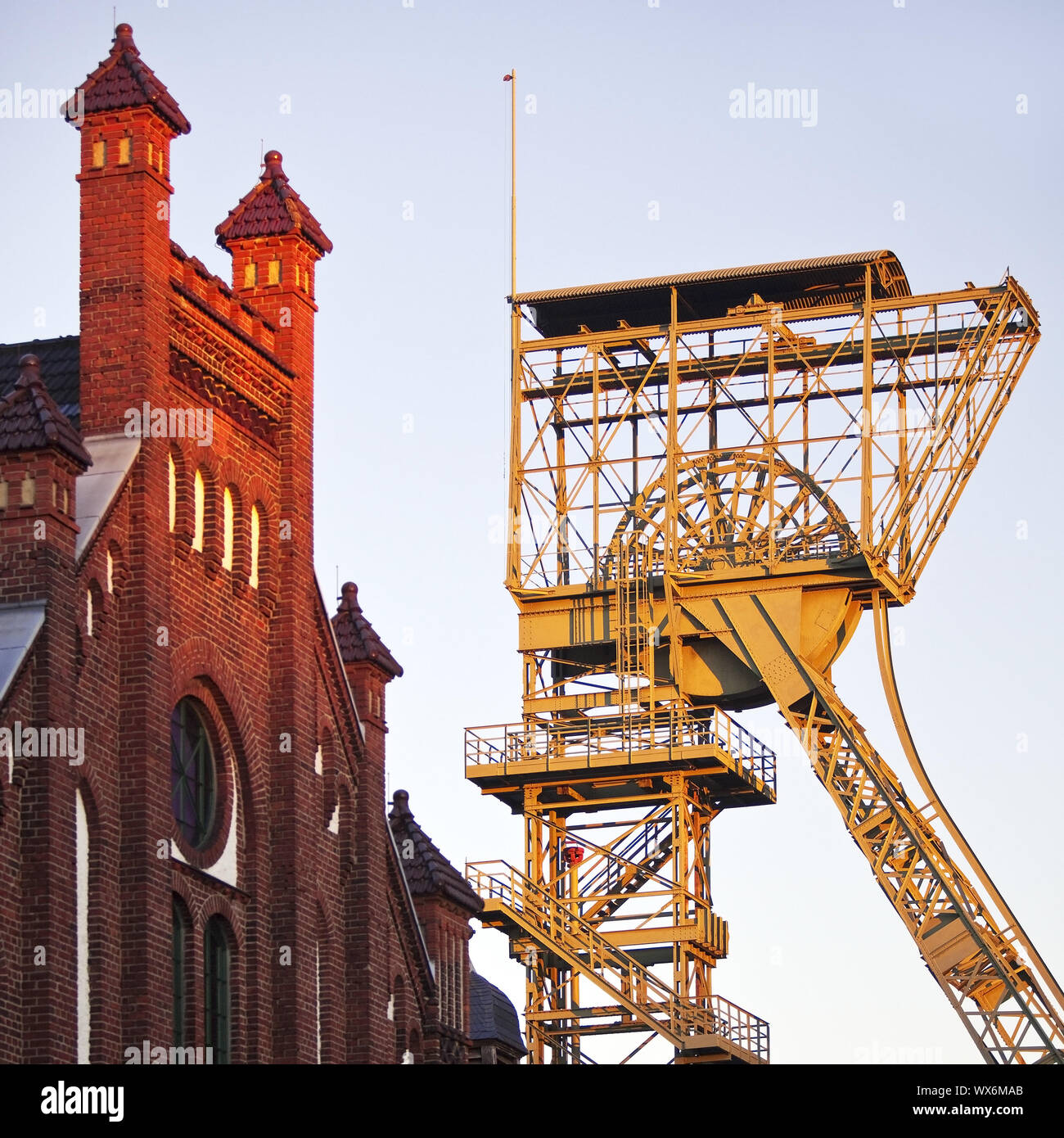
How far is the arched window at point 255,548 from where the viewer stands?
38281mm

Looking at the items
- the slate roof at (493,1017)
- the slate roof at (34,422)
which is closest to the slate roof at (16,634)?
the slate roof at (34,422)

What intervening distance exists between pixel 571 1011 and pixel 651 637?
887cm

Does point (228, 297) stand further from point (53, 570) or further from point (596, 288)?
point (596, 288)

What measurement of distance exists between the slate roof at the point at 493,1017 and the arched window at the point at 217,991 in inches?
869

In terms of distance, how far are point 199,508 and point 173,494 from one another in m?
0.87

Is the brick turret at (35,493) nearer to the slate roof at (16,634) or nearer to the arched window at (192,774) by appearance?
the slate roof at (16,634)

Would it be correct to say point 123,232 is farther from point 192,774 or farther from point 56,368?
point 192,774

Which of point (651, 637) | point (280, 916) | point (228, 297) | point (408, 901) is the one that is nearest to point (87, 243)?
point (228, 297)

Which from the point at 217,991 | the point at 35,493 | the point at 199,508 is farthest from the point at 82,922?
the point at 199,508

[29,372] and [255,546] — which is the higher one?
[29,372]

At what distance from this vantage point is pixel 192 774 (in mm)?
36094

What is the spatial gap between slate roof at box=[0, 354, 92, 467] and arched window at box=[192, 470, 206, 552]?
3.76 m

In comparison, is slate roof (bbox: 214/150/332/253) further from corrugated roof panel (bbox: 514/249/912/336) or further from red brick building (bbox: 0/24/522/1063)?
corrugated roof panel (bbox: 514/249/912/336)
